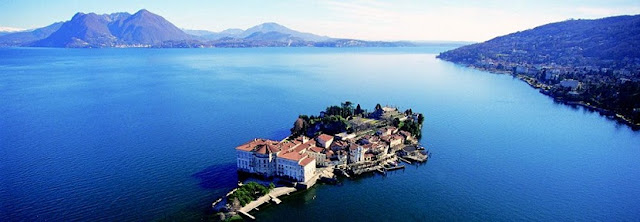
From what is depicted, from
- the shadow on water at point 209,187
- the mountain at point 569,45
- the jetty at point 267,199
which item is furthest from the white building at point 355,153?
the mountain at point 569,45

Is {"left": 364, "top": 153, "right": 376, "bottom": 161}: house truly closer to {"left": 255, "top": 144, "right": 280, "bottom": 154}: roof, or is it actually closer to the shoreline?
{"left": 255, "top": 144, "right": 280, "bottom": 154}: roof

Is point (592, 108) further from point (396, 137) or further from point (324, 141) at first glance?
point (324, 141)

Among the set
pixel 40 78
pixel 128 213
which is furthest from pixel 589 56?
pixel 40 78

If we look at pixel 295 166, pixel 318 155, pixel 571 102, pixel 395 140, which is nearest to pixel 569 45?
pixel 571 102

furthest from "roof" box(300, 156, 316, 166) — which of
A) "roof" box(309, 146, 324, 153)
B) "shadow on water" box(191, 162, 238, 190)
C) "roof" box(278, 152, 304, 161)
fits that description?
"shadow on water" box(191, 162, 238, 190)

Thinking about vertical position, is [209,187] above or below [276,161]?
below

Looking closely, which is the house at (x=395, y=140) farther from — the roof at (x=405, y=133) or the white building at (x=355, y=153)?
the white building at (x=355, y=153)
